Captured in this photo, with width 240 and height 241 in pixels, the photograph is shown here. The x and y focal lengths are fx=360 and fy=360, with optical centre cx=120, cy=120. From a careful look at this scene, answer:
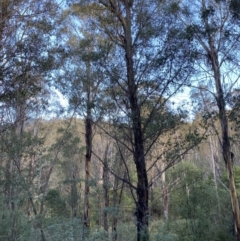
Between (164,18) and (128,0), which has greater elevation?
(128,0)

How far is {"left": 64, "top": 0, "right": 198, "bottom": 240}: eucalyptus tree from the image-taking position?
28.2ft

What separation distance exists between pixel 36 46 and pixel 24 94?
4.59 ft

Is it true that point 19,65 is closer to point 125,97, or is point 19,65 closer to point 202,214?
point 125,97

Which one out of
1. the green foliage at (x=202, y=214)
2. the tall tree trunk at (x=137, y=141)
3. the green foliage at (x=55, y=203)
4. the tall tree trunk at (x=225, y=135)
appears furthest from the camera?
the green foliage at (x=55, y=203)

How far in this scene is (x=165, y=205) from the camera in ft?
66.5

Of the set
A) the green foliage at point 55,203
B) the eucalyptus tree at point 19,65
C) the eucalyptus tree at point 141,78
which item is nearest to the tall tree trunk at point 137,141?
the eucalyptus tree at point 141,78

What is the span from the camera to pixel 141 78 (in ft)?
29.6

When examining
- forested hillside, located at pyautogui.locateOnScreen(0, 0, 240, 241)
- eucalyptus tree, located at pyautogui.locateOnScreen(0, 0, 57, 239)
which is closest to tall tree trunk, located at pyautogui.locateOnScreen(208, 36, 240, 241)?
forested hillside, located at pyautogui.locateOnScreen(0, 0, 240, 241)

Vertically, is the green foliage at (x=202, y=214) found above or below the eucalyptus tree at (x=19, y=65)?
below

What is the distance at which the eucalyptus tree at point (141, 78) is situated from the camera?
339 inches

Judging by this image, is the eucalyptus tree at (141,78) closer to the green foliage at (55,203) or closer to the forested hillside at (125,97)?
→ the forested hillside at (125,97)

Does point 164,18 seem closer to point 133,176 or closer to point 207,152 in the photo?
point 133,176

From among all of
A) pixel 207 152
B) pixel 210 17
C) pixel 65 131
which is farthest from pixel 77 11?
pixel 207 152

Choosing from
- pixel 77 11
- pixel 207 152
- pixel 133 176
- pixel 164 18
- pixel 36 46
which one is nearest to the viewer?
pixel 164 18
